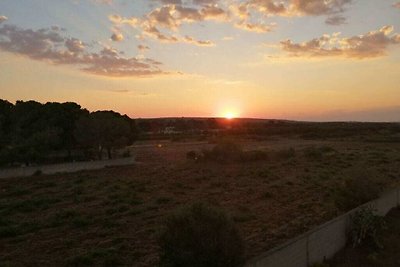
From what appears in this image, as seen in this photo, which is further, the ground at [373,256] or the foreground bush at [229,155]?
the foreground bush at [229,155]

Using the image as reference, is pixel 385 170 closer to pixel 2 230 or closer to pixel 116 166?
pixel 116 166

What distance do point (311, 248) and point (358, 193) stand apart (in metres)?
7.16

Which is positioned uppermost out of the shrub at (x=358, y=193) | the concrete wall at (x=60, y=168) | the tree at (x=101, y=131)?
the tree at (x=101, y=131)

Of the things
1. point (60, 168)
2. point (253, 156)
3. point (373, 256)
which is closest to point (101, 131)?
point (60, 168)

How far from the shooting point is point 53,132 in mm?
47469

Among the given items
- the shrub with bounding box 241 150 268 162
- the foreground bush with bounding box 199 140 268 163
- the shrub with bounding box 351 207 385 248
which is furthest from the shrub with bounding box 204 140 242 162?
the shrub with bounding box 351 207 385 248

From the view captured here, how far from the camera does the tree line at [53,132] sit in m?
45.8

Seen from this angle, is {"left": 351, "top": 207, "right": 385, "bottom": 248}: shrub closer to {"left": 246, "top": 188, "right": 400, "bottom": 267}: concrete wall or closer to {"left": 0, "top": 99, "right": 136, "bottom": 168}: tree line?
{"left": 246, "top": 188, "right": 400, "bottom": 267}: concrete wall

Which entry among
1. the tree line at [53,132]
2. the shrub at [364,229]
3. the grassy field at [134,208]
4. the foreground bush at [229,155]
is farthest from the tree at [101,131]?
the shrub at [364,229]

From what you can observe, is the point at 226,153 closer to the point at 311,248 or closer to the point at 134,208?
the point at 134,208

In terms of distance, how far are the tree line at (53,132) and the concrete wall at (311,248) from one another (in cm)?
3705

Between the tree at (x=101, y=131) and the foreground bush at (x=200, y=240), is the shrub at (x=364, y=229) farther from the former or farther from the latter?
the tree at (x=101, y=131)

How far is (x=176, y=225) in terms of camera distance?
9.94m

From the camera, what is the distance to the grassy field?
14.3 meters
